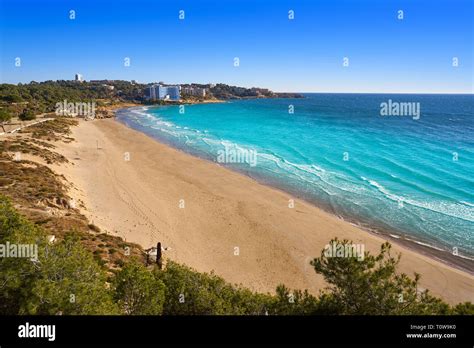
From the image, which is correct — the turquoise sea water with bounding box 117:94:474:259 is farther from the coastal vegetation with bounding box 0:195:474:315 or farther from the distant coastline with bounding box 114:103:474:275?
the coastal vegetation with bounding box 0:195:474:315

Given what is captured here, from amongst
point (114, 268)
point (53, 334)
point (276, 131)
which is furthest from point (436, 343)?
point (276, 131)

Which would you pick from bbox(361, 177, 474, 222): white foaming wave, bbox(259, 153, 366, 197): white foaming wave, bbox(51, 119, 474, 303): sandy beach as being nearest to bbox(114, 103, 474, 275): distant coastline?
bbox(51, 119, 474, 303): sandy beach

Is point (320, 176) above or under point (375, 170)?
under

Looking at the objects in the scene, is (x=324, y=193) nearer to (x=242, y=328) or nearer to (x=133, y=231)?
(x=133, y=231)

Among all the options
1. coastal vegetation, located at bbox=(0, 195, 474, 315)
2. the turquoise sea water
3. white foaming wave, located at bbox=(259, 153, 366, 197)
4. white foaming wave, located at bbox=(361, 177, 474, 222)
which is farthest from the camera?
white foaming wave, located at bbox=(259, 153, 366, 197)

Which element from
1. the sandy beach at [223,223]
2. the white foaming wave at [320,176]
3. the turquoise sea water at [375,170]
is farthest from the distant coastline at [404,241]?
the white foaming wave at [320,176]

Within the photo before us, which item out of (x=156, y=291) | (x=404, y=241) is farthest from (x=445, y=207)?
(x=156, y=291)

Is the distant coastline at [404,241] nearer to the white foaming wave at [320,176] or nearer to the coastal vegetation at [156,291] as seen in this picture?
the white foaming wave at [320,176]

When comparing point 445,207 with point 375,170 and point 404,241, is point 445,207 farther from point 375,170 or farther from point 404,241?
point 375,170
